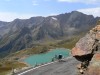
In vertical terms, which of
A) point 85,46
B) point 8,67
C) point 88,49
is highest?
point 85,46

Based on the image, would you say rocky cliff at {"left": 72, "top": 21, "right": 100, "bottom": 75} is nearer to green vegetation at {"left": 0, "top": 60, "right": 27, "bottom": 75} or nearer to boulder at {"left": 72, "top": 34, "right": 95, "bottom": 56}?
boulder at {"left": 72, "top": 34, "right": 95, "bottom": 56}

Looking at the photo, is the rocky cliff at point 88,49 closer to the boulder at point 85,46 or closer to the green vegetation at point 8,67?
the boulder at point 85,46

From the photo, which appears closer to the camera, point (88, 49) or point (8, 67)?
point (88, 49)

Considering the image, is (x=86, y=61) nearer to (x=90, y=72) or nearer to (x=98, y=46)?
(x=98, y=46)

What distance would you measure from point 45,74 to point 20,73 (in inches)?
181

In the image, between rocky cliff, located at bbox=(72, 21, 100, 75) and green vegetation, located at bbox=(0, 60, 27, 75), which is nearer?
rocky cliff, located at bbox=(72, 21, 100, 75)

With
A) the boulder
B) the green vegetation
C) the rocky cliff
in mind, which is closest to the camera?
the rocky cliff

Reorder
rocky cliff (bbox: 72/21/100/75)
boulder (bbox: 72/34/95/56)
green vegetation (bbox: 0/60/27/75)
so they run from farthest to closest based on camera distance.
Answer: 1. green vegetation (bbox: 0/60/27/75)
2. boulder (bbox: 72/34/95/56)
3. rocky cliff (bbox: 72/21/100/75)

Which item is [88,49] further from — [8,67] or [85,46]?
[8,67]

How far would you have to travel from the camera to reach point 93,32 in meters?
27.2

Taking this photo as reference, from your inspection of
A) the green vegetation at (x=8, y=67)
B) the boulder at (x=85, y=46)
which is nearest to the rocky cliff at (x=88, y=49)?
the boulder at (x=85, y=46)

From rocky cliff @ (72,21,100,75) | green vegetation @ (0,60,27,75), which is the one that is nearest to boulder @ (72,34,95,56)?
rocky cliff @ (72,21,100,75)

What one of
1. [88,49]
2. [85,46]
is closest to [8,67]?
[85,46]

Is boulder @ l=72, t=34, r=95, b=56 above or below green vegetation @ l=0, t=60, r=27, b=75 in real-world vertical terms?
above
